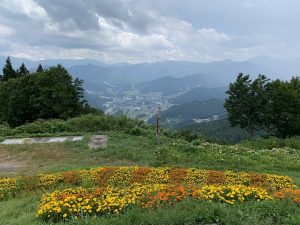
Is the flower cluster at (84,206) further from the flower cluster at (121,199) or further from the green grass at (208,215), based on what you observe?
the green grass at (208,215)

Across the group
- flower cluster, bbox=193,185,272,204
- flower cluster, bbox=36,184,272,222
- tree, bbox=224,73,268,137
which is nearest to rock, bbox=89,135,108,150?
flower cluster, bbox=36,184,272,222

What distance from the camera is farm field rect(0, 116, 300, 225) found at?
21.0 feet

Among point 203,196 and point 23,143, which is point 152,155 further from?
point 203,196

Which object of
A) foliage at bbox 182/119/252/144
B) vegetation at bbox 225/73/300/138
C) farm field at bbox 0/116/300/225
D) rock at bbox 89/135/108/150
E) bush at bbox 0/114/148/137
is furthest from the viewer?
foliage at bbox 182/119/252/144

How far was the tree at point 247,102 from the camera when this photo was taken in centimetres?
5038

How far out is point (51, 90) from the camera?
46.9 m

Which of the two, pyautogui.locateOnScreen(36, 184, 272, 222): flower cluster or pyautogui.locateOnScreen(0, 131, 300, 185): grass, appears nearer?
pyautogui.locateOnScreen(36, 184, 272, 222): flower cluster

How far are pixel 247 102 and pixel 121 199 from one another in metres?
45.6

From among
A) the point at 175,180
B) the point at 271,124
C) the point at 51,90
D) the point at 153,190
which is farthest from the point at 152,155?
the point at 271,124

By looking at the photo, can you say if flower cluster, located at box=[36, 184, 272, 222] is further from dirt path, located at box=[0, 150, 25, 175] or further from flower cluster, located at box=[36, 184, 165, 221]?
dirt path, located at box=[0, 150, 25, 175]

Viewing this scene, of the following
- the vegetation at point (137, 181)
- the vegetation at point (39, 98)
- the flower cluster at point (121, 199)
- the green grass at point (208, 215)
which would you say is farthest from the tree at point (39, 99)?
the green grass at point (208, 215)

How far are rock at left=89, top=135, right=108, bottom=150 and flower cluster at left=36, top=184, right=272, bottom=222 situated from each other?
40.1 feet

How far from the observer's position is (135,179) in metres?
11.6

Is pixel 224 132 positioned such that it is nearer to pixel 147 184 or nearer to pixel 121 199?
pixel 147 184
